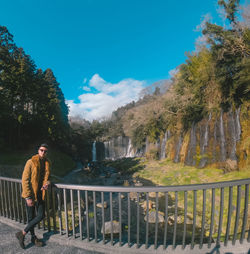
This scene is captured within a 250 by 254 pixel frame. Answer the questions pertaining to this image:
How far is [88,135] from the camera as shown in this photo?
129 ft

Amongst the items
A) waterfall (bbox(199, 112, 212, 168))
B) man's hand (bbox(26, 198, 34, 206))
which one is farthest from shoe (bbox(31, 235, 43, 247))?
waterfall (bbox(199, 112, 212, 168))

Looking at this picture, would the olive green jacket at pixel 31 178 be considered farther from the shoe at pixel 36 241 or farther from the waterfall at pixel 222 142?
the waterfall at pixel 222 142

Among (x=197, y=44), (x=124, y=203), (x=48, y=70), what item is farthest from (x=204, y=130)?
(x=48, y=70)

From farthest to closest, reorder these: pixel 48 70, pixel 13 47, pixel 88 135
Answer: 1. pixel 88 135
2. pixel 48 70
3. pixel 13 47

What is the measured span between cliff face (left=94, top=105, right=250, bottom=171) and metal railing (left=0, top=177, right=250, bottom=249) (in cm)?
303

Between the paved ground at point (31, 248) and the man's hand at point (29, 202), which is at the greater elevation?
the man's hand at point (29, 202)

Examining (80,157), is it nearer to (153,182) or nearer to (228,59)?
(153,182)

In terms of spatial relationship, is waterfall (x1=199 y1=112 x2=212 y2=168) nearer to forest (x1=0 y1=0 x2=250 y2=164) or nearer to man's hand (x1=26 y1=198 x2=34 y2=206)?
forest (x1=0 y1=0 x2=250 y2=164)

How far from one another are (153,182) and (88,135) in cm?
2900

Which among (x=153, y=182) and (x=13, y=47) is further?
(x=13, y=47)

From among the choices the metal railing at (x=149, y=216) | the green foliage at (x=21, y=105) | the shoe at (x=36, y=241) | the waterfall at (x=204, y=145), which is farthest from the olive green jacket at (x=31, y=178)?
the green foliage at (x=21, y=105)

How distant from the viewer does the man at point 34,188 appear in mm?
2484

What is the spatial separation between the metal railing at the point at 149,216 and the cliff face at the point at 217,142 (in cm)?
303

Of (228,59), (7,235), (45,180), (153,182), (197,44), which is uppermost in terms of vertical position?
(197,44)
